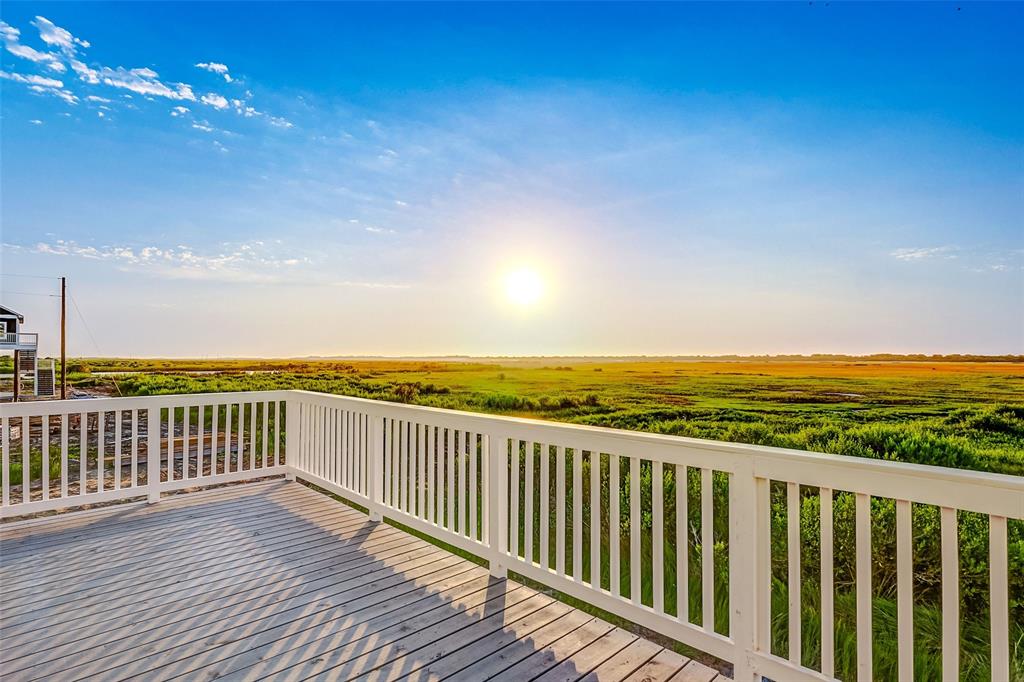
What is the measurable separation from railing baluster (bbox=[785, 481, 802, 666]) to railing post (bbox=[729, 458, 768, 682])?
9cm

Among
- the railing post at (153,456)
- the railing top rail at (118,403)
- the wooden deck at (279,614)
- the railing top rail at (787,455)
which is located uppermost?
the railing top rail at (787,455)

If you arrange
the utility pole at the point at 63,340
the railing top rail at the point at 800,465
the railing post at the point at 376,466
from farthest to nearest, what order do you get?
the utility pole at the point at 63,340 < the railing post at the point at 376,466 < the railing top rail at the point at 800,465

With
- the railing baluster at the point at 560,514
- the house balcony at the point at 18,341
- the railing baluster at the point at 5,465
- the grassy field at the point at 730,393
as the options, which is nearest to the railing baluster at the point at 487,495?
the railing baluster at the point at 560,514

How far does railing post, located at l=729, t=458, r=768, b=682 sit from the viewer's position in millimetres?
1789

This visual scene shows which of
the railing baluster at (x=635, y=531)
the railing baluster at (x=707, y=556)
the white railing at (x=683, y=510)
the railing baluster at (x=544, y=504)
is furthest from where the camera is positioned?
the railing baluster at (x=544, y=504)

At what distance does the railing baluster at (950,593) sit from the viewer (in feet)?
4.62

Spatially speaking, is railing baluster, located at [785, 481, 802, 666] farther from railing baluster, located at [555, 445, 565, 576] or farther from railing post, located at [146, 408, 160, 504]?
railing post, located at [146, 408, 160, 504]

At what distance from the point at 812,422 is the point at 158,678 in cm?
817

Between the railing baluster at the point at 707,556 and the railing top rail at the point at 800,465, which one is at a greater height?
the railing top rail at the point at 800,465

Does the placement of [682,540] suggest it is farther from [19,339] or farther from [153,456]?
A: [19,339]

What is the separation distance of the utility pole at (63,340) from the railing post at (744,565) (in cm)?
1059

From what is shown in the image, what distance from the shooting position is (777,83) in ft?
19.5

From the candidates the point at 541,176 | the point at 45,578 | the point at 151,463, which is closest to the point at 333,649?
the point at 45,578

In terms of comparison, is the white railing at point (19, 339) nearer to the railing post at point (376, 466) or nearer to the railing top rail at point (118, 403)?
the railing top rail at point (118, 403)
